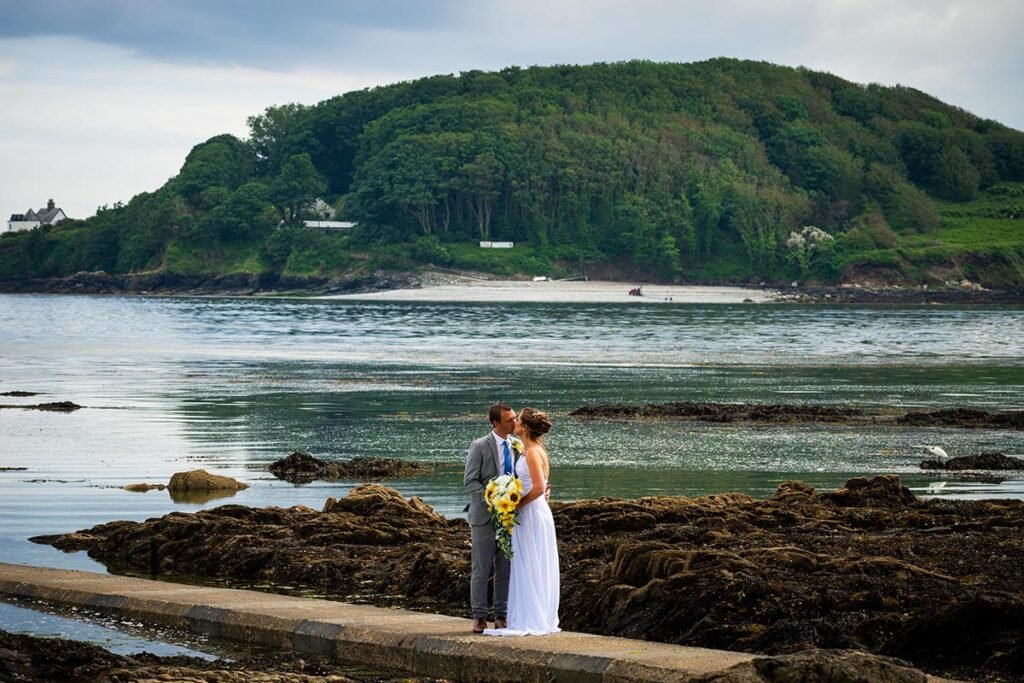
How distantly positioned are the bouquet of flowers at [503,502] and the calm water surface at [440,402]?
6674 mm

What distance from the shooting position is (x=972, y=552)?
50.8ft

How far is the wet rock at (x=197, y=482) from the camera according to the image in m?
23.0

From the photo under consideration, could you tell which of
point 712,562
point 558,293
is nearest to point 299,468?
point 712,562

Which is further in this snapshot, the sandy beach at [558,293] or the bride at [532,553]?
the sandy beach at [558,293]

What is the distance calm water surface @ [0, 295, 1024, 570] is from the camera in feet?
78.5

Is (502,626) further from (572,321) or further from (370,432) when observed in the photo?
(572,321)

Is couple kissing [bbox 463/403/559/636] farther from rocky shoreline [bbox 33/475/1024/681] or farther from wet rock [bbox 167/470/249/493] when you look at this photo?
wet rock [bbox 167/470/249/493]

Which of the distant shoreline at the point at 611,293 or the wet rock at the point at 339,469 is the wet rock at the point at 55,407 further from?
the distant shoreline at the point at 611,293

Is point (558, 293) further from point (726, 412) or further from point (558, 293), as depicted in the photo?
point (726, 412)

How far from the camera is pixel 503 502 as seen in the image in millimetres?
12141

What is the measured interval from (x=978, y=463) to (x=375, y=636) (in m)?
16.0

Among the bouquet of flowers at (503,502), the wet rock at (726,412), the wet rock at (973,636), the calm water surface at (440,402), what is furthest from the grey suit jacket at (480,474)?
the wet rock at (726,412)

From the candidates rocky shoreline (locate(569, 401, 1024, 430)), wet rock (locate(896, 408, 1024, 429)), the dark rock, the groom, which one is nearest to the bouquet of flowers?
the groom

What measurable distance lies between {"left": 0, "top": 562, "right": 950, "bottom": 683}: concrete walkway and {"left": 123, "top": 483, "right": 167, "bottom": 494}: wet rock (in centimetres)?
778
